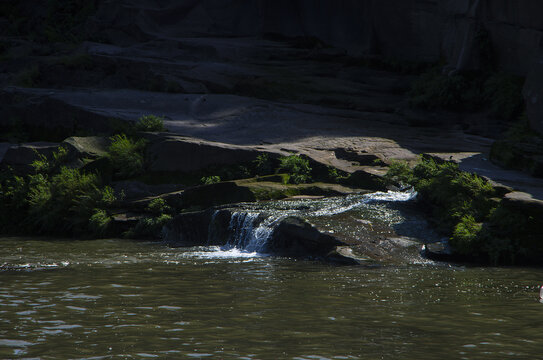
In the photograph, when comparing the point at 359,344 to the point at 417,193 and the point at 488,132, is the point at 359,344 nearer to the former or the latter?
the point at 417,193

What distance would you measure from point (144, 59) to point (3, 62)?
6087 millimetres

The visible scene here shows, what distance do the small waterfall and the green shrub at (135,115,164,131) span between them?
615cm

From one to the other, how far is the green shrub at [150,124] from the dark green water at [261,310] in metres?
7.68

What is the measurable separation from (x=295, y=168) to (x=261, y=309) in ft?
29.3

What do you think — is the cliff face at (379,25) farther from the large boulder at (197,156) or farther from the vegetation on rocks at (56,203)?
the vegetation on rocks at (56,203)

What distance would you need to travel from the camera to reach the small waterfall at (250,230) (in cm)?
1339

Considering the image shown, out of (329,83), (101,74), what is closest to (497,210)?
(329,83)

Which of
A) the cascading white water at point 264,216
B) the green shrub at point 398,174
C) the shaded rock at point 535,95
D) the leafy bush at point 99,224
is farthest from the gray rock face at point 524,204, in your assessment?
the leafy bush at point 99,224

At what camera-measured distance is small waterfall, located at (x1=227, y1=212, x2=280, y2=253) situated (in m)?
13.4

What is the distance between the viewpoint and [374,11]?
94.3 feet

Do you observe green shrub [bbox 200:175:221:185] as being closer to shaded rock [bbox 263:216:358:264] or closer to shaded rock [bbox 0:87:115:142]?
shaded rock [bbox 263:216:358:264]

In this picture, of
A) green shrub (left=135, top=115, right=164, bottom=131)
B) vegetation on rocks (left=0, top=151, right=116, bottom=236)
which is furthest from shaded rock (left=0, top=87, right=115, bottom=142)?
vegetation on rocks (left=0, top=151, right=116, bottom=236)

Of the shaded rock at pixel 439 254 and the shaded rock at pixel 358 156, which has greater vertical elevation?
the shaded rock at pixel 358 156

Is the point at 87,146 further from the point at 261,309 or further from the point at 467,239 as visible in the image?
the point at 261,309
